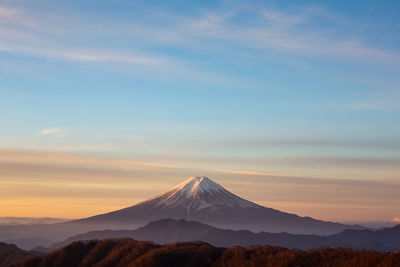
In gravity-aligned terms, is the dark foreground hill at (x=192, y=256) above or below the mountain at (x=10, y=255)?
above

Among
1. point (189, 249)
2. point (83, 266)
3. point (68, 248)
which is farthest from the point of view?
point (68, 248)

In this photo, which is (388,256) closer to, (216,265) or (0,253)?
(216,265)

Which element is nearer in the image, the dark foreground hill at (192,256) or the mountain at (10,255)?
the dark foreground hill at (192,256)

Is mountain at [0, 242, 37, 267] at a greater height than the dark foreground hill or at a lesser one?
lesser

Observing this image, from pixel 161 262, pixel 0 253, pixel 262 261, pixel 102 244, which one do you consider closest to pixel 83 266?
pixel 102 244

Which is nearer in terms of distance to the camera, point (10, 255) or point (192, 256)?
point (192, 256)

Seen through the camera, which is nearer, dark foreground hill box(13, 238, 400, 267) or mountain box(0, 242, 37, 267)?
dark foreground hill box(13, 238, 400, 267)

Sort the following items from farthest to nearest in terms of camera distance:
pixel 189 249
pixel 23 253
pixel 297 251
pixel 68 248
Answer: pixel 23 253 < pixel 68 248 < pixel 189 249 < pixel 297 251

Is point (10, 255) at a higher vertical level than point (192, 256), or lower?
lower
